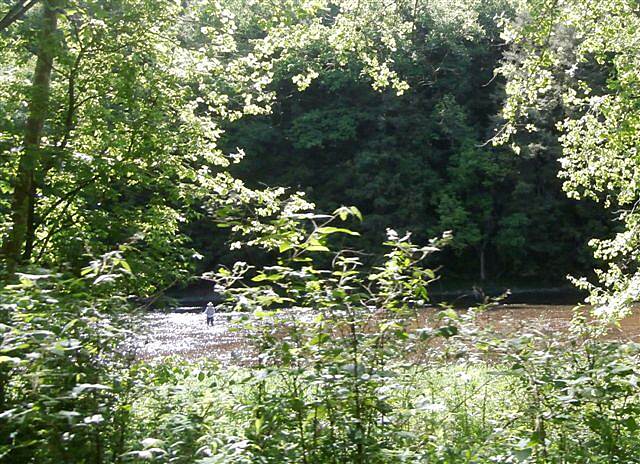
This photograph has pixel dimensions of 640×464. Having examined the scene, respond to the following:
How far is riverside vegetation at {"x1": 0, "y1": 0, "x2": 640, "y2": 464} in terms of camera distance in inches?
118

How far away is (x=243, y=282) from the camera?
370 centimetres

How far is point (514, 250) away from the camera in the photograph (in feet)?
134

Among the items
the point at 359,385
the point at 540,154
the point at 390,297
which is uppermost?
the point at 540,154

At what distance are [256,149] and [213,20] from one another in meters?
34.0

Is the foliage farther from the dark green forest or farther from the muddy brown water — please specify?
the dark green forest

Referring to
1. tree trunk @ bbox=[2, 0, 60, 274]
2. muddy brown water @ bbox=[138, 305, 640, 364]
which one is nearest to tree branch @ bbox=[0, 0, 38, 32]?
tree trunk @ bbox=[2, 0, 60, 274]

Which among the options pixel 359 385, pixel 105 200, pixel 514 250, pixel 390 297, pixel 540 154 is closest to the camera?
pixel 359 385

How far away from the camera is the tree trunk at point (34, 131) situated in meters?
5.80

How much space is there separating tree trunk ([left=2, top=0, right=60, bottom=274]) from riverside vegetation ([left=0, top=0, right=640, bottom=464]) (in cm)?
3

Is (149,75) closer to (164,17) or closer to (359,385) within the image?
(164,17)

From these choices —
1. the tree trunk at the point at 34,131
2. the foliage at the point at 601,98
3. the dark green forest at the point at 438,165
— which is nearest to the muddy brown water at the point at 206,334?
the foliage at the point at 601,98

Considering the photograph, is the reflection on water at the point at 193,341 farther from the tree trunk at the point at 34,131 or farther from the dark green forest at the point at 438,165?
the dark green forest at the point at 438,165

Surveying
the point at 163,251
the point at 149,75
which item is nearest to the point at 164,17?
the point at 149,75

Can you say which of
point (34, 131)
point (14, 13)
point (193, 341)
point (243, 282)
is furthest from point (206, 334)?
point (243, 282)
